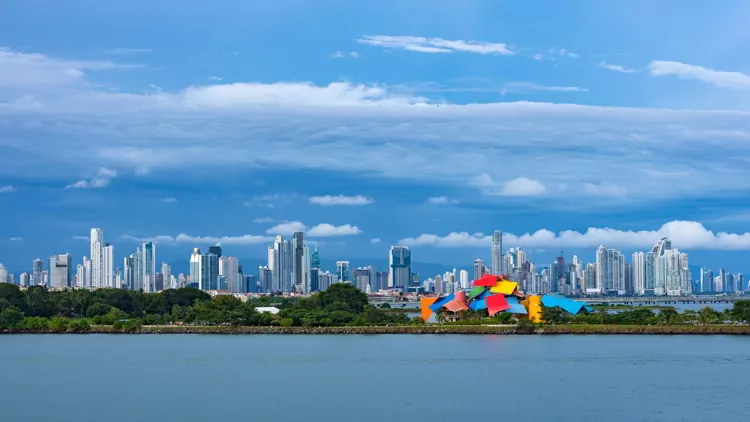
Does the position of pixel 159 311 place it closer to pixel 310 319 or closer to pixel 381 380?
pixel 310 319

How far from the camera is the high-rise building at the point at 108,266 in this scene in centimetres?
18675

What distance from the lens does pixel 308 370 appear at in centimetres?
4016

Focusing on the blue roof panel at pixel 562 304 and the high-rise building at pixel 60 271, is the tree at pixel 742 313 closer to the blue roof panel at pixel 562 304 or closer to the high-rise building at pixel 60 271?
the blue roof panel at pixel 562 304

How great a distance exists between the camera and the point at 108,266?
188 m

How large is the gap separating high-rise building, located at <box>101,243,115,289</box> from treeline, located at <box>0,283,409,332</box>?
10276 centimetres

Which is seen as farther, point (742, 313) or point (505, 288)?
point (505, 288)

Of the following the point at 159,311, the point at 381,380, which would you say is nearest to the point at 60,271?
the point at 159,311

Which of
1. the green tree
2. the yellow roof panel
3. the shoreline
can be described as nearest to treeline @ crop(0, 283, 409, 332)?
the green tree

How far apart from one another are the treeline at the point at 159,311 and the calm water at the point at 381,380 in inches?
373

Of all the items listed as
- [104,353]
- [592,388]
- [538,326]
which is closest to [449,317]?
[538,326]

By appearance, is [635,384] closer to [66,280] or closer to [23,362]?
[23,362]

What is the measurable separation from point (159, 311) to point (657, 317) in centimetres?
3811

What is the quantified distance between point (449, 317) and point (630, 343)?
1812 cm

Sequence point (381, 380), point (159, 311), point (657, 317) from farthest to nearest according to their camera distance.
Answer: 1. point (159, 311)
2. point (657, 317)
3. point (381, 380)
